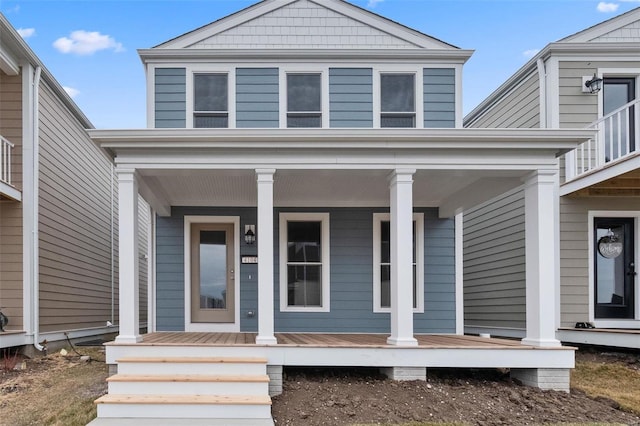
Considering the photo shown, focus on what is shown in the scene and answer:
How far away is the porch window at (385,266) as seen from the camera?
23.5 feet

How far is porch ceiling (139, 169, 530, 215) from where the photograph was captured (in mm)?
5484

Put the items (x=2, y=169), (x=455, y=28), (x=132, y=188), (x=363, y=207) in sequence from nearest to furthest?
(x=132, y=188)
(x=2, y=169)
(x=363, y=207)
(x=455, y=28)

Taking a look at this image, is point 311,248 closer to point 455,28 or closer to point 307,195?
point 307,195

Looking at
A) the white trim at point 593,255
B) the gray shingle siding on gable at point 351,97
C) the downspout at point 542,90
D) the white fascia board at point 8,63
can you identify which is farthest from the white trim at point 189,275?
the white trim at point 593,255

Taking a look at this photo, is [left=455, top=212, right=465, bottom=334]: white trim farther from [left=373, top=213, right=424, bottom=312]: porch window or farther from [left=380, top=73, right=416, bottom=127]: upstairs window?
[left=380, top=73, right=416, bottom=127]: upstairs window

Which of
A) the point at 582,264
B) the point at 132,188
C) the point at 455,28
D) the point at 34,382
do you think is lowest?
the point at 34,382

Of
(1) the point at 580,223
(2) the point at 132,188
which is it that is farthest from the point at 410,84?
(2) the point at 132,188

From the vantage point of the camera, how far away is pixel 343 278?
7160 mm

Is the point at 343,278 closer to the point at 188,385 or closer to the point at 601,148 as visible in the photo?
the point at 188,385

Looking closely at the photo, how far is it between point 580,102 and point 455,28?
3002 millimetres

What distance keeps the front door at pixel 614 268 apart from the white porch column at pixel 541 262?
114 inches

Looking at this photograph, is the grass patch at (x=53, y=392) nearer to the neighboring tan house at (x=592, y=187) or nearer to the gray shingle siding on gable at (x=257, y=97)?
the gray shingle siding on gable at (x=257, y=97)

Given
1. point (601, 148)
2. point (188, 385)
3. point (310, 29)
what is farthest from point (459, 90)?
point (188, 385)

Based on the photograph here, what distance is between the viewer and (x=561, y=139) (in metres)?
5.19
